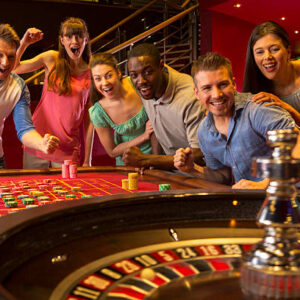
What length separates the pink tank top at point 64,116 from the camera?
3.76 metres

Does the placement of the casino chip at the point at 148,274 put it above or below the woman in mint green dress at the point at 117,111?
below

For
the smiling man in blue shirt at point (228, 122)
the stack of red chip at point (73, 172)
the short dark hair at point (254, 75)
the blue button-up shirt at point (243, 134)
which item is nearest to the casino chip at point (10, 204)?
the stack of red chip at point (73, 172)

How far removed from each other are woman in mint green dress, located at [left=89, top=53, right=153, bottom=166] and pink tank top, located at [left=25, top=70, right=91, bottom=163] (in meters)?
0.26

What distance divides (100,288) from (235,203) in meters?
0.36

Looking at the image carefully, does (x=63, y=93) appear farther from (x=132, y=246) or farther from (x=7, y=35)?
(x=132, y=246)

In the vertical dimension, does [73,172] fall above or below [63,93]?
below

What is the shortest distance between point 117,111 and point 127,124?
0.43ft

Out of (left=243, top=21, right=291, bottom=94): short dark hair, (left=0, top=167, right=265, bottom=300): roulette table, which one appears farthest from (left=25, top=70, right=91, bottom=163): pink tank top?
(left=0, top=167, right=265, bottom=300): roulette table

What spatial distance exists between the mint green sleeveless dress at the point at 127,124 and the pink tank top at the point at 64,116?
0.26 metres

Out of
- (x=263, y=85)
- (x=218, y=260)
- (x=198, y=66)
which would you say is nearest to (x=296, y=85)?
(x=263, y=85)

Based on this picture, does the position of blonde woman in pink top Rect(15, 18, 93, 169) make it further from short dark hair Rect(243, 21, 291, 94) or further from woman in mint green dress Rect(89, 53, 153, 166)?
short dark hair Rect(243, 21, 291, 94)

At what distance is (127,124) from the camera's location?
3.51 metres

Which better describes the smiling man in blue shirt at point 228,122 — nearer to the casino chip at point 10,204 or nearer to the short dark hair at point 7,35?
the casino chip at point 10,204

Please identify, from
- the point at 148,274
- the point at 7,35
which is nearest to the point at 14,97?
the point at 7,35
